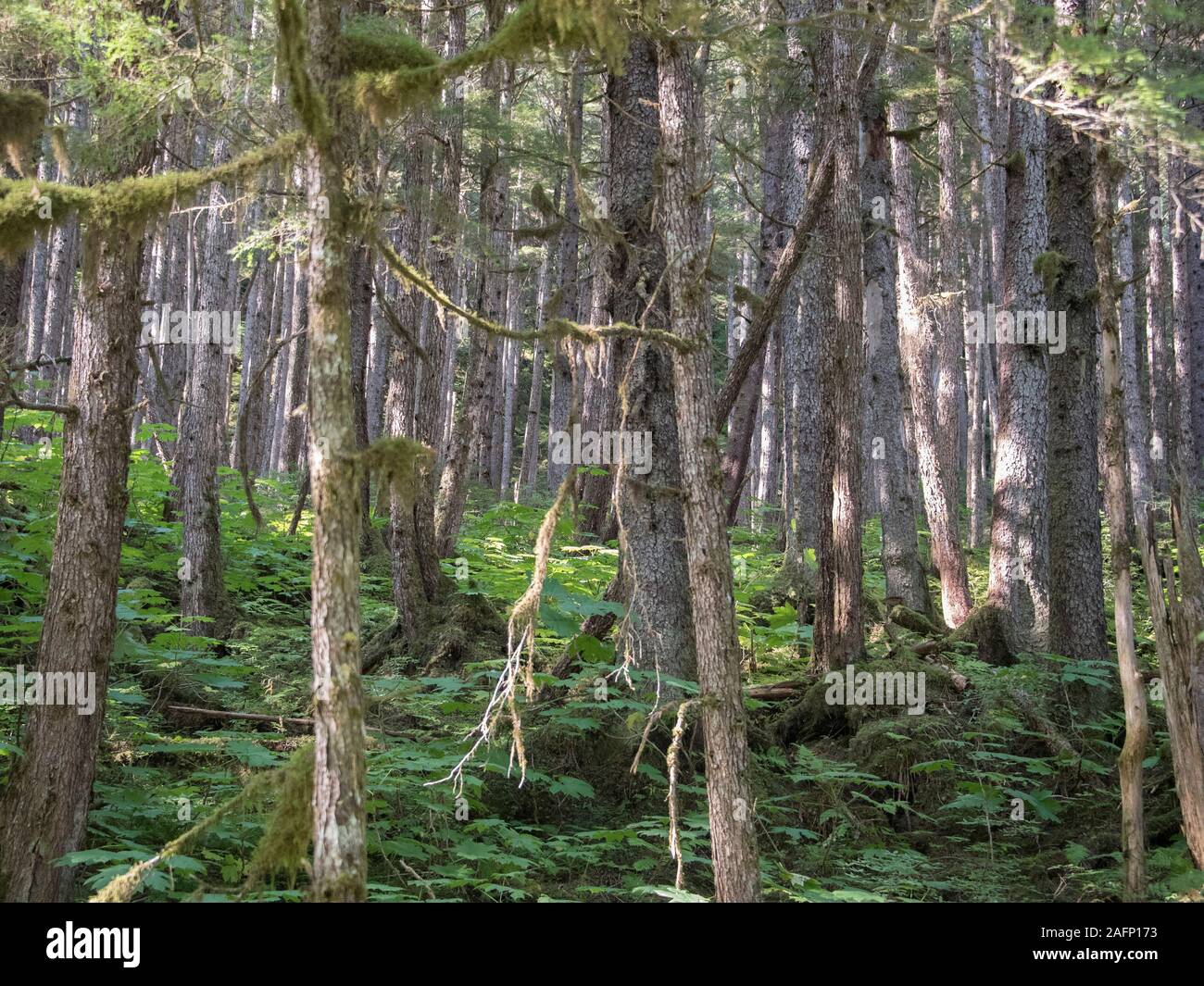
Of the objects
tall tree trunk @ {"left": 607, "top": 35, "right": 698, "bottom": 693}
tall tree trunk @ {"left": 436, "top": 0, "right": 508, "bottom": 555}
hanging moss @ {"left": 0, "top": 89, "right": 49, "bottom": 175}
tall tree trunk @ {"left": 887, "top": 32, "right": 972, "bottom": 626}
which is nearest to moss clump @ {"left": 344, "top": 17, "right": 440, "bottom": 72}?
hanging moss @ {"left": 0, "top": 89, "right": 49, "bottom": 175}

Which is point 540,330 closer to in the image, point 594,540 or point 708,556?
point 708,556

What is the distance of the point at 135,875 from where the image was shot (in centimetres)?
385

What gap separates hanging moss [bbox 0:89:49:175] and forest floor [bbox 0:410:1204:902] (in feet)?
9.36

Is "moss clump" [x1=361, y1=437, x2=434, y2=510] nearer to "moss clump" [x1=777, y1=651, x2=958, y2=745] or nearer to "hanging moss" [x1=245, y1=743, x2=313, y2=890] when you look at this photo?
"hanging moss" [x1=245, y1=743, x2=313, y2=890]

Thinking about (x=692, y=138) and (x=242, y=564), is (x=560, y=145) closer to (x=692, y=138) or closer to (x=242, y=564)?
(x=242, y=564)

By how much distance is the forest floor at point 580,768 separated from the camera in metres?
5.74

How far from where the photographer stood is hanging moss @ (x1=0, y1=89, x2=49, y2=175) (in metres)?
5.95

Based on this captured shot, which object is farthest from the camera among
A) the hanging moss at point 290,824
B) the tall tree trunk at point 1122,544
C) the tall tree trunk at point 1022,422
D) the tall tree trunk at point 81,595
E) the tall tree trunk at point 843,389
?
the tall tree trunk at point 1022,422

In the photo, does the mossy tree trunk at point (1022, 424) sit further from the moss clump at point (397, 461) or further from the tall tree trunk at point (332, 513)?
the tall tree trunk at point (332, 513)

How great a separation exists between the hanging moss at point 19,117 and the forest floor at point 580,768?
285cm

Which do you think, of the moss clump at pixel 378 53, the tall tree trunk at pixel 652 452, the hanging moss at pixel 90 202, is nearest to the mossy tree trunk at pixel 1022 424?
the tall tree trunk at pixel 652 452

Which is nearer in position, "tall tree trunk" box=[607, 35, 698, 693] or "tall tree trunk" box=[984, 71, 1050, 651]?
"tall tree trunk" box=[607, 35, 698, 693]

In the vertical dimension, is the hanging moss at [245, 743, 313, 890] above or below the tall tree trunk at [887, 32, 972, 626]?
below

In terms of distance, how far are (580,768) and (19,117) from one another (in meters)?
5.67
